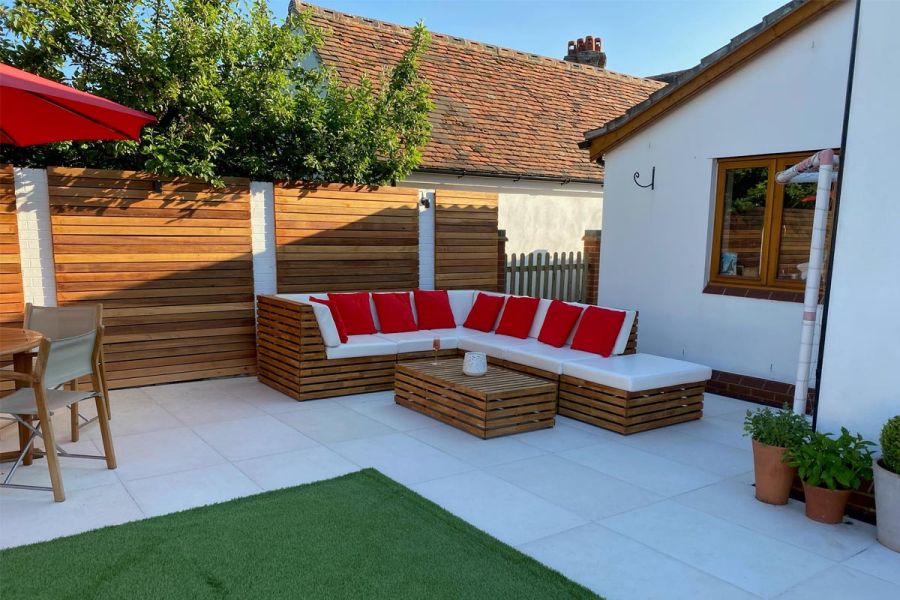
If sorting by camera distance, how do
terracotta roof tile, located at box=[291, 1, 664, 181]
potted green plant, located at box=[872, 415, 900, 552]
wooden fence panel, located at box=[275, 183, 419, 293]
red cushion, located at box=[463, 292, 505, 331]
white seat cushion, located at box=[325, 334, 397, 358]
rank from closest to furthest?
potted green plant, located at box=[872, 415, 900, 552]
white seat cushion, located at box=[325, 334, 397, 358]
wooden fence panel, located at box=[275, 183, 419, 293]
red cushion, located at box=[463, 292, 505, 331]
terracotta roof tile, located at box=[291, 1, 664, 181]

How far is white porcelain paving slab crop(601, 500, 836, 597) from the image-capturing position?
2.97m

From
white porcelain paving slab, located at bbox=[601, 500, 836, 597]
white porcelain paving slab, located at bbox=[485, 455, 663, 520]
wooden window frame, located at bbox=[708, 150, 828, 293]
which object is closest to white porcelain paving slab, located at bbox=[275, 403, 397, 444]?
white porcelain paving slab, located at bbox=[485, 455, 663, 520]

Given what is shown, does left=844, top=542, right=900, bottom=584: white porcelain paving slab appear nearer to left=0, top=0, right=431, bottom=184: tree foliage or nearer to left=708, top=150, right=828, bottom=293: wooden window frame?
left=708, top=150, right=828, bottom=293: wooden window frame

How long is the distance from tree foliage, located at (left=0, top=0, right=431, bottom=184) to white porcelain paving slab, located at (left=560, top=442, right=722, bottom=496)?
14.5 ft

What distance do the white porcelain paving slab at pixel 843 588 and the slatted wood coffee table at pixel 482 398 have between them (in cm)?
243

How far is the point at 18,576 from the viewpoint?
279cm

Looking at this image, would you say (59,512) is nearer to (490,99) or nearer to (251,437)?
(251,437)

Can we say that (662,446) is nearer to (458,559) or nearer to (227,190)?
(458,559)

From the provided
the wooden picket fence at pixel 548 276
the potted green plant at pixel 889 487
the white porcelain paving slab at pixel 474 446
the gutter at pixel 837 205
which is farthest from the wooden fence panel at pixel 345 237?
the potted green plant at pixel 889 487

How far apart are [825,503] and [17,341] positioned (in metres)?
5.02

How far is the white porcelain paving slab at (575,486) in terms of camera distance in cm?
373

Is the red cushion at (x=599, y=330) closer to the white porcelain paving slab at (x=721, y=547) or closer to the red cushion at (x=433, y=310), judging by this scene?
the red cushion at (x=433, y=310)

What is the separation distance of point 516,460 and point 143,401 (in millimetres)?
3630

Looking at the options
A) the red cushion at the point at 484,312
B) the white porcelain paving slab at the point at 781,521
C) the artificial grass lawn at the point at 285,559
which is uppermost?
the red cushion at the point at 484,312
